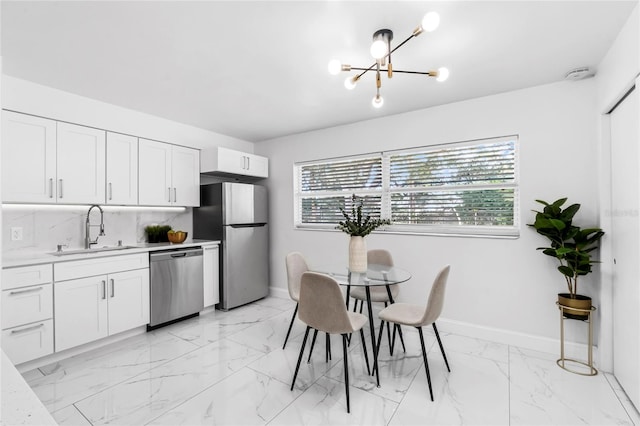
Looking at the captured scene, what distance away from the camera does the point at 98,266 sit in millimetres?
3211

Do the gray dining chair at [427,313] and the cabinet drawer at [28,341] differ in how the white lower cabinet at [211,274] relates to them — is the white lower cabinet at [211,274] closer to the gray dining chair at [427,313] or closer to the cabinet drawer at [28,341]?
the cabinet drawer at [28,341]

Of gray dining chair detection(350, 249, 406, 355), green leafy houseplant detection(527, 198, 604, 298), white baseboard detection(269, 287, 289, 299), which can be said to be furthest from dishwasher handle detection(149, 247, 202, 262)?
green leafy houseplant detection(527, 198, 604, 298)

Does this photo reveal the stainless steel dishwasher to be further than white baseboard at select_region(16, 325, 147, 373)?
Yes

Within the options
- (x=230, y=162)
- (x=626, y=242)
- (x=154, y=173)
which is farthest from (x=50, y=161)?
(x=626, y=242)

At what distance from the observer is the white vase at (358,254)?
3062mm

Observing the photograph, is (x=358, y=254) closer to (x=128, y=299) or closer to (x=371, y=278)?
(x=371, y=278)

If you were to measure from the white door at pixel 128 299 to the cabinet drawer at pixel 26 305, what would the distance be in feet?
1.62

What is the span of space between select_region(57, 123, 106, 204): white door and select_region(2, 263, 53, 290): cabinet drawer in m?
0.69

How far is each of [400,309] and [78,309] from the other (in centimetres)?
289

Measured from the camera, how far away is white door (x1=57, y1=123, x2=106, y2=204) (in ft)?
10.5

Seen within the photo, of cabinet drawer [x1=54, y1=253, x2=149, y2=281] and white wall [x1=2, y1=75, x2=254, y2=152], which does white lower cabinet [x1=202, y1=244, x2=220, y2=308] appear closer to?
cabinet drawer [x1=54, y1=253, x2=149, y2=281]

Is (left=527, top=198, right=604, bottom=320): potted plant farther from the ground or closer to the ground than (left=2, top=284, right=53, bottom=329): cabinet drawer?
farther from the ground

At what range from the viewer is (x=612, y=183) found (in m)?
2.76

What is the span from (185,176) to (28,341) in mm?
2268
